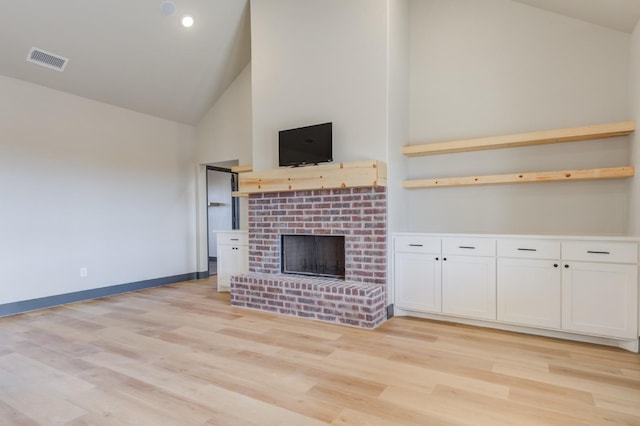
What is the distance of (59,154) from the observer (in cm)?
442

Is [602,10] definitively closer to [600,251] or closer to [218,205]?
[600,251]

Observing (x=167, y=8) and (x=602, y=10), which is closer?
(x=602, y=10)

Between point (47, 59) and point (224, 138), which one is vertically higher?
point (47, 59)

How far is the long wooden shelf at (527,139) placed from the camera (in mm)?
2996

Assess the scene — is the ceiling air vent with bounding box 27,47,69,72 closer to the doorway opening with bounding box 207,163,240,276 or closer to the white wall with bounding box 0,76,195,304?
the white wall with bounding box 0,76,195,304

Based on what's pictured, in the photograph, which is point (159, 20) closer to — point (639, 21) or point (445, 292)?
point (445, 292)

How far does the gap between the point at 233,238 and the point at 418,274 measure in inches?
105

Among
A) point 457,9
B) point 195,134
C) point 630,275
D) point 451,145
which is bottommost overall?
point 630,275

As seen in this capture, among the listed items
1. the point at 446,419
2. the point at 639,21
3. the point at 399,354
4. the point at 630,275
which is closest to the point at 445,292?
the point at 399,354

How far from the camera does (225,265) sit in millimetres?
5105

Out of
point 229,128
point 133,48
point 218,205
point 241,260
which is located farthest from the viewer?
point 218,205

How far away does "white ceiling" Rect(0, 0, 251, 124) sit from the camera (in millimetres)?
3709

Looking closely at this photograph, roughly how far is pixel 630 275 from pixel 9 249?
5983 millimetres

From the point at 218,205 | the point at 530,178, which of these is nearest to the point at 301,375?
the point at 530,178
